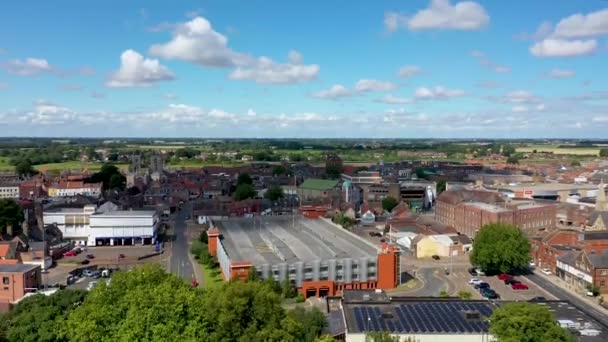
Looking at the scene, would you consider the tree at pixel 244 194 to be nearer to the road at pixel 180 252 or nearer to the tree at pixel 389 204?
the road at pixel 180 252

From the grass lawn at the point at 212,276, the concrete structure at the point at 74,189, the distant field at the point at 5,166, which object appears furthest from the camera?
the distant field at the point at 5,166

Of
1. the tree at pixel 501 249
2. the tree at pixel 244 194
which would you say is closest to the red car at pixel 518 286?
the tree at pixel 501 249

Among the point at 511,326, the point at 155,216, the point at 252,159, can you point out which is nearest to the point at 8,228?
the point at 155,216

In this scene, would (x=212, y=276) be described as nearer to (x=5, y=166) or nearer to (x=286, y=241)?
(x=286, y=241)

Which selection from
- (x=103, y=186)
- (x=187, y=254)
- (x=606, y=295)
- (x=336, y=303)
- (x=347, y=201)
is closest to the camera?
(x=336, y=303)

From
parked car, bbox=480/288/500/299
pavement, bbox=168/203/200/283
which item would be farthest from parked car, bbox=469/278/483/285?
pavement, bbox=168/203/200/283

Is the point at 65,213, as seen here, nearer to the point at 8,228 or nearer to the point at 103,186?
the point at 8,228
